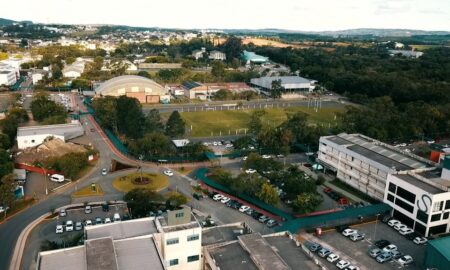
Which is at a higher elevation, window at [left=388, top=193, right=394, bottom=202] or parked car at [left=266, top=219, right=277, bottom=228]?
window at [left=388, top=193, right=394, bottom=202]

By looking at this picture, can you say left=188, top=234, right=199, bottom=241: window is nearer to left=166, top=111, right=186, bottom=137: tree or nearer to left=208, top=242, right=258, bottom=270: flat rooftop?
left=208, top=242, right=258, bottom=270: flat rooftop

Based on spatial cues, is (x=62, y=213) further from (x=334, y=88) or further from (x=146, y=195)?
(x=334, y=88)

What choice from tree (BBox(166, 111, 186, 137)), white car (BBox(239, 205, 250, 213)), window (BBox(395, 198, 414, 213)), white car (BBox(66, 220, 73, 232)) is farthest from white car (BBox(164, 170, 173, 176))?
window (BBox(395, 198, 414, 213))

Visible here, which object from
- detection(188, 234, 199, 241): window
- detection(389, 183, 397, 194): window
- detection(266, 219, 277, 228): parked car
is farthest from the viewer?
detection(389, 183, 397, 194): window

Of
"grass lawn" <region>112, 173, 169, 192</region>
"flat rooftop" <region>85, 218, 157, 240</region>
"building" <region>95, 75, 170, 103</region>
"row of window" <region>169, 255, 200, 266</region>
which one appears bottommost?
"grass lawn" <region>112, 173, 169, 192</region>

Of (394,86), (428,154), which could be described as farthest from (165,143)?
(394,86)

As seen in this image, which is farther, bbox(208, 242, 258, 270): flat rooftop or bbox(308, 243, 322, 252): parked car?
bbox(308, 243, 322, 252): parked car

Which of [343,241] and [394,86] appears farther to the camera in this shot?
[394,86]
